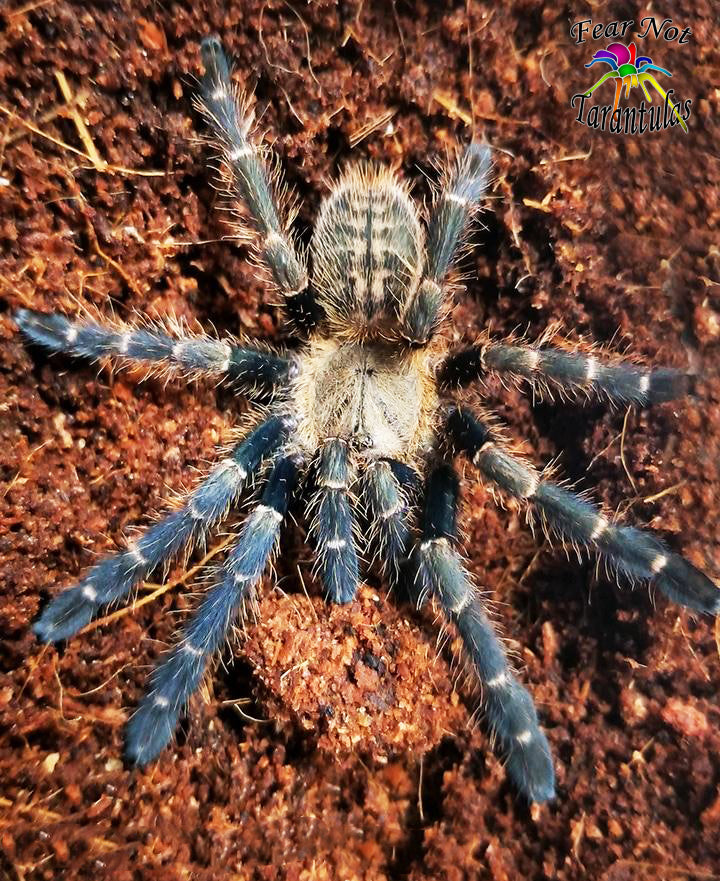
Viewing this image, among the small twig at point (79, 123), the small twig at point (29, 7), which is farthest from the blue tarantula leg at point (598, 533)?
the small twig at point (29, 7)

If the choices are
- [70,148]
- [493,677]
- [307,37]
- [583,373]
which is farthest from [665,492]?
[70,148]

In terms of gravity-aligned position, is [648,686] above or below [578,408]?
below

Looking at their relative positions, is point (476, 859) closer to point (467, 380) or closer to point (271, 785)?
point (271, 785)

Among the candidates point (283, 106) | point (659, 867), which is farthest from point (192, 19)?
point (659, 867)

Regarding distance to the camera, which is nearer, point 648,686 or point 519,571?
point 648,686

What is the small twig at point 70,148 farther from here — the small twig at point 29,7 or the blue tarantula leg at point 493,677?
the blue tarantula leg at point 493,677
